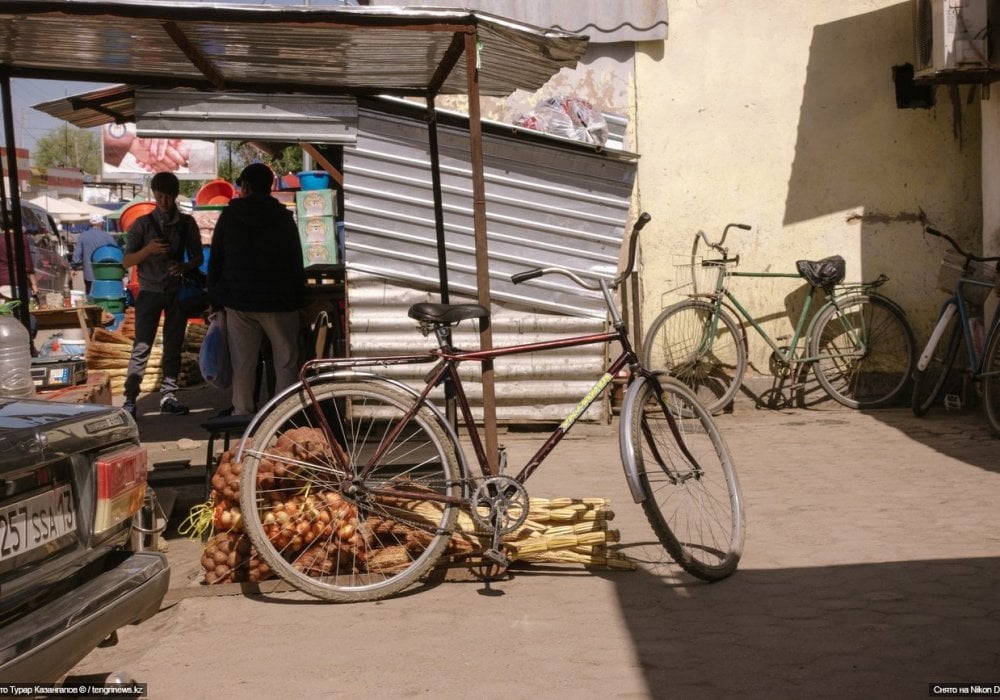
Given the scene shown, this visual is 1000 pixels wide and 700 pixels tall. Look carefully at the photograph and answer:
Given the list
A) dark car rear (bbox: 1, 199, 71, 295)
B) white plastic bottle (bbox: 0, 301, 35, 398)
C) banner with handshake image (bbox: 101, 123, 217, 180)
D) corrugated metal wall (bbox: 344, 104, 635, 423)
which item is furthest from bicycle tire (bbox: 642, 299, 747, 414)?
banner with handshake image (bbox: 101, 123, 217, 180)

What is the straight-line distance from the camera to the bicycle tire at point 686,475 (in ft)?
15.0

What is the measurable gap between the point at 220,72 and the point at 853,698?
14.7 feet

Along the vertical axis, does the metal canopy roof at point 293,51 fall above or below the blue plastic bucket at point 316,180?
above

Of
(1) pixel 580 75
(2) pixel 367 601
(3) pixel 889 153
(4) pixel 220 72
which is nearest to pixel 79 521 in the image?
(2) pixel 367 601

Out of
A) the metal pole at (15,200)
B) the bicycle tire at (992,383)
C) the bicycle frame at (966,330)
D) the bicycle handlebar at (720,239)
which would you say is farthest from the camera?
the bicycle handlebar at (720,239)

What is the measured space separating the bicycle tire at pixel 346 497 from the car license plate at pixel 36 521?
4.99 ft

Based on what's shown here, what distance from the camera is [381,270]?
839 centimetres

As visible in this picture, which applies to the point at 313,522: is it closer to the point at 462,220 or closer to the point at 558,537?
the point at 558,537

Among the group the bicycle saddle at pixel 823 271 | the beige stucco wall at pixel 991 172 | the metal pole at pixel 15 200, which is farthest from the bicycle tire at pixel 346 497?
the beige stucco wall at pixel 991 172

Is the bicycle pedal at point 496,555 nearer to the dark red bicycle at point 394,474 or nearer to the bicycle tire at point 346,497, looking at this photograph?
the dark red bicycle at point 394,474

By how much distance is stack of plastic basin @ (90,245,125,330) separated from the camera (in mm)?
16969

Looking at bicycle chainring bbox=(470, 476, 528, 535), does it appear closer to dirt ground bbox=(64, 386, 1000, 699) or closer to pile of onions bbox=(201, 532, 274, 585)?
dirt ground bbox=(64, 386, 1000, 699)

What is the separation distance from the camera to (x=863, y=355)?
9484 millimetres

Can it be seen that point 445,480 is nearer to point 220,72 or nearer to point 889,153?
point 220,72
